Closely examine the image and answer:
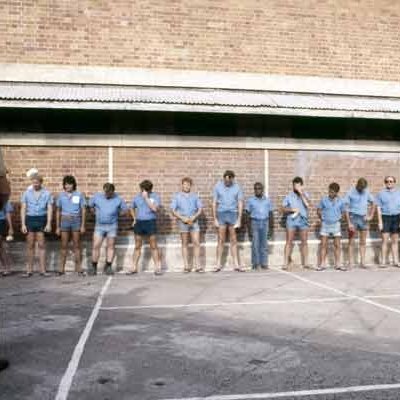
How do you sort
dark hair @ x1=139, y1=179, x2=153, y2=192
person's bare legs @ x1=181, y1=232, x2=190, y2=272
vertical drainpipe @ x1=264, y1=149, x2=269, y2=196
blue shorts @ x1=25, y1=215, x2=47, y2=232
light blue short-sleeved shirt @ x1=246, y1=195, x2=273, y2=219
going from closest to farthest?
blue shorts @ x1=25, y1=215, x2=47, y2=232, dark hair @ x1=139, y1=179, x2=153, y2=192, person's bare legs @ x1=181, y1=232, x2=190, y2=272, light blue short-sleeved shirt @ x1=246, y1=195, x2=273, y2=219, vertical drainpipe @ x1=264, y1=149, x2=269, y2=196

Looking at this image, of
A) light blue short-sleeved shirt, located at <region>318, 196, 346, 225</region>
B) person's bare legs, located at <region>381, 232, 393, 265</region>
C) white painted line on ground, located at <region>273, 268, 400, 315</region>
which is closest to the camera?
white painted line on ground, located at <region>273, 268, 400, 315</region>

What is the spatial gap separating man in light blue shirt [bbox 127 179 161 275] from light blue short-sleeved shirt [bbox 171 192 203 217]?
386mm

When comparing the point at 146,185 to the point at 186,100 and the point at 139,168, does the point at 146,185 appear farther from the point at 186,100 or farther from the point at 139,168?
the point at 186,100

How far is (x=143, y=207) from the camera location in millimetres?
9594

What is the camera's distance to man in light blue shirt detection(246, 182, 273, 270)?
9.97 m

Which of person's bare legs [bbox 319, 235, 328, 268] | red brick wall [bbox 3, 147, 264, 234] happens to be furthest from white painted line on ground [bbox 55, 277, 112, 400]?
person's bare legs [bbox 319, 235, 328, 268]

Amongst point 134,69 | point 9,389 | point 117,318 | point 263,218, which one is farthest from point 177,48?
point 9,389

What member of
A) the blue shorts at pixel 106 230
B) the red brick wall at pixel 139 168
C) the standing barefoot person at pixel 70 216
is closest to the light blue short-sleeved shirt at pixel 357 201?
the red brick wall at pixel 139 168

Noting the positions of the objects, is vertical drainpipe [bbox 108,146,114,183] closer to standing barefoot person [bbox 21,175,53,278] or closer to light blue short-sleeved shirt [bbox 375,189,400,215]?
standing barefoot person [bbox 21,175,53,278]

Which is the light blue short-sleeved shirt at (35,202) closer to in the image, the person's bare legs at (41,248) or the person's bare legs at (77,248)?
the person's bare legs at (41,248)

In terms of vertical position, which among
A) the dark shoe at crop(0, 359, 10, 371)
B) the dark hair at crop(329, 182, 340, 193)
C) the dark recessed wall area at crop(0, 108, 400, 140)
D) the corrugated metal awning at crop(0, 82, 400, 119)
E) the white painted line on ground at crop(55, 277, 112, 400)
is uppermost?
the corrugated metal awning at crop(0, 82, 400, 119)

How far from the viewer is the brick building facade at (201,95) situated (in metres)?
9.93

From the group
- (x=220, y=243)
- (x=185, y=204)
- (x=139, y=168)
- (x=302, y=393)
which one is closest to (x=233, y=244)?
(x=220, y=243)

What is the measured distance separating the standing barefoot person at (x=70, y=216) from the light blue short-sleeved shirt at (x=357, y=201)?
17.8ft
